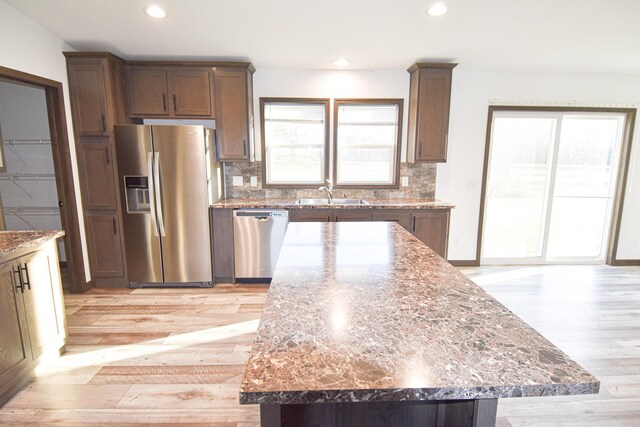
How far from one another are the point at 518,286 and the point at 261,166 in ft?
10.9

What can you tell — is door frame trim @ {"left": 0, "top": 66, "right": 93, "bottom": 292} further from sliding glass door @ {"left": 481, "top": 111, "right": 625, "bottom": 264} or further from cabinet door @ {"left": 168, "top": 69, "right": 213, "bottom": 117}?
sliding glass door @ {"left": 481, "top": 111, "right": 625, "bottom": 264}

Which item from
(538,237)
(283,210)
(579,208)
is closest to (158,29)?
(283,210)

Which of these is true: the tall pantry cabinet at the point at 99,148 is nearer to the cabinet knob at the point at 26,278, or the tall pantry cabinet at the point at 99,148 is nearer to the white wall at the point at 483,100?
the cabinet knob at the point at 26,278

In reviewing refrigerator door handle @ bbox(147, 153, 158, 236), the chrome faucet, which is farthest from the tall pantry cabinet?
the chrome faucet

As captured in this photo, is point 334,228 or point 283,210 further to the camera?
point 283,210

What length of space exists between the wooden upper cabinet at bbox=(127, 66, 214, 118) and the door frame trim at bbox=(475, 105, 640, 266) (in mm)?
3415

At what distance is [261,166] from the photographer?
395 centimetres

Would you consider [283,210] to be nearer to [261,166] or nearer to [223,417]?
[261,166]

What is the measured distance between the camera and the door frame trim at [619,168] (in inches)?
153

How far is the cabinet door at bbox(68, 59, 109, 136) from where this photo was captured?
305 cm

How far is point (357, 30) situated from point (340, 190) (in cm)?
186

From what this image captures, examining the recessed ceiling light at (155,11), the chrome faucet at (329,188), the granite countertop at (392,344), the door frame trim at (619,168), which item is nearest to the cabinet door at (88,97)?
the recessed ceiling light at (155,11)

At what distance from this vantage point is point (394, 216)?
3469 millimetres

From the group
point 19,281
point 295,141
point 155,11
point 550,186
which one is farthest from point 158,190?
point 550,186
